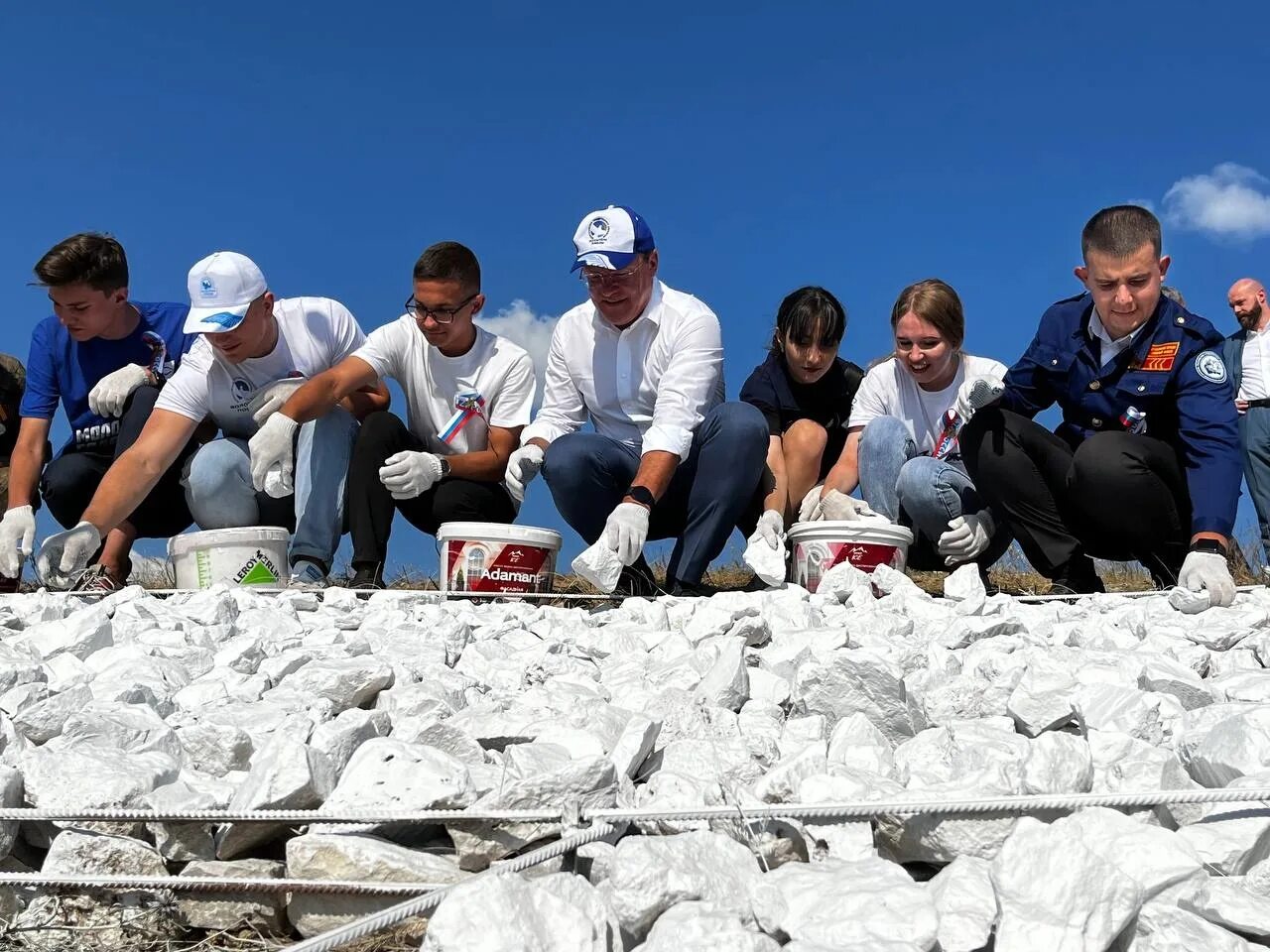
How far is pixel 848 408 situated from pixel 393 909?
10.4 ft

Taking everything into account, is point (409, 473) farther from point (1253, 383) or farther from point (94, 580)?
point (1253, 383)

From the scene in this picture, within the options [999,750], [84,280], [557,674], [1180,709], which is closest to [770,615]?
[557,674]

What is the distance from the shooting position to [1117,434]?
124 inches

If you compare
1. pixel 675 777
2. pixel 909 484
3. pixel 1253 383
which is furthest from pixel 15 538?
pixel 1253 383

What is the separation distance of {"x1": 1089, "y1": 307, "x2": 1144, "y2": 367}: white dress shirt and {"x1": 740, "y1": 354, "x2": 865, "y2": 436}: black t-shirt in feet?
2.97

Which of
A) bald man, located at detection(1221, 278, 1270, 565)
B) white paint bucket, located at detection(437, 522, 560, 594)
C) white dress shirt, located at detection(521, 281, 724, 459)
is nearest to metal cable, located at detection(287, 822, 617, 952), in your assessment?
white paint bucket, located at detection(437, 522, 560, 594)

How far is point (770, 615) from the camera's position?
241 centimetres

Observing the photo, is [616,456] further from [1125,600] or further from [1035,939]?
[1035,939]

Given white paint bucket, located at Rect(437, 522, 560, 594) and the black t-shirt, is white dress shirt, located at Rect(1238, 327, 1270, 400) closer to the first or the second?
the black t-shirt

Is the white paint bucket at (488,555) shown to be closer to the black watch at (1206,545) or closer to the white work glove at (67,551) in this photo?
the white work glove at (67,551)

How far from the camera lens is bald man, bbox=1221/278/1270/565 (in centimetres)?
441

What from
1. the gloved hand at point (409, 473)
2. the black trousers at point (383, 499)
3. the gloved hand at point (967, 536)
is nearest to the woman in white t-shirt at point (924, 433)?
the gloved hand at point (967, 536)

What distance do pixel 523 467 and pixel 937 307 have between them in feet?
4.71

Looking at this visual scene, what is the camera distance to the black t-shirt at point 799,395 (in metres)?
3.78
